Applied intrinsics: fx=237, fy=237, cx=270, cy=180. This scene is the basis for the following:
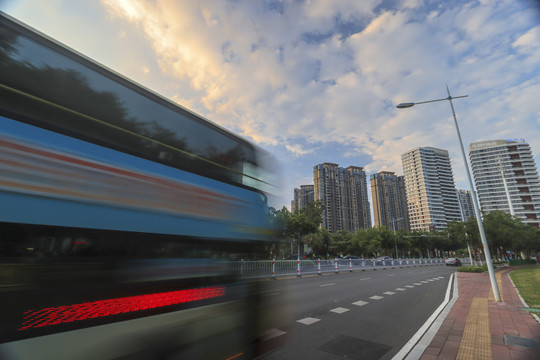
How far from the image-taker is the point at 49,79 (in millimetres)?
2531

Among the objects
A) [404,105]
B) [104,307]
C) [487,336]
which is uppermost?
[404,105]

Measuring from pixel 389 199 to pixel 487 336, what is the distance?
12873cm

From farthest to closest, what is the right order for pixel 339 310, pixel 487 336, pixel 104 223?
pixel 339 310, pixel 487 336, pixel 104 223

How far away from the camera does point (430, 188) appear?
452 ft

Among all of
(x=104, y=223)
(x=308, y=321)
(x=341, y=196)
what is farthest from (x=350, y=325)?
(x=341, y=196)

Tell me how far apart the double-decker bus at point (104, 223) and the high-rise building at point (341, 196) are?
105536mm

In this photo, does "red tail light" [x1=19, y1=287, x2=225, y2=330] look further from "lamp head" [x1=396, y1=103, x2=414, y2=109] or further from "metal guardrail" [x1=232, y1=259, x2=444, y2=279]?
"lamp head" [x1=396, y1=103, x2=414, y2=109]

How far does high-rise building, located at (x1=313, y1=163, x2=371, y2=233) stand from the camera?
355 ft

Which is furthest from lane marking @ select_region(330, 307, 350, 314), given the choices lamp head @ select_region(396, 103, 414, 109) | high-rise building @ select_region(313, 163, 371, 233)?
high-rise building @ select_region(313, 163, 371, 233)

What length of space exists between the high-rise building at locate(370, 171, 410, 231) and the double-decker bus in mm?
129780

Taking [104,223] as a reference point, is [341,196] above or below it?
above

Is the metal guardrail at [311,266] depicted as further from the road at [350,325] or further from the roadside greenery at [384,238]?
the road at [350,325]

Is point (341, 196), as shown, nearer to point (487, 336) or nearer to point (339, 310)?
point (339, 310)

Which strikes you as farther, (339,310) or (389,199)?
(389,199)
